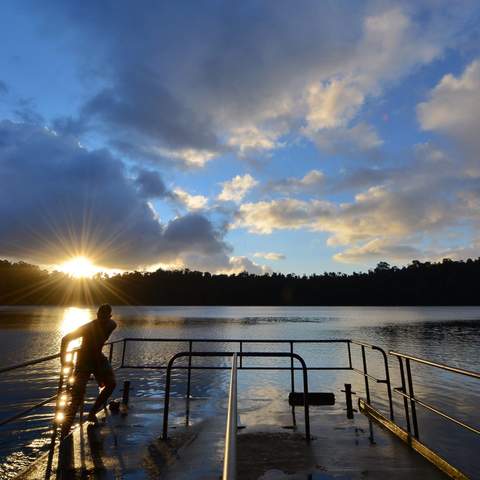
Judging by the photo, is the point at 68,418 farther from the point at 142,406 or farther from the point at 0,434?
the point at 0,434

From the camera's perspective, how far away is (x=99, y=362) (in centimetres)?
648

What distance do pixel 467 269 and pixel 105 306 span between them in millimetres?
184982

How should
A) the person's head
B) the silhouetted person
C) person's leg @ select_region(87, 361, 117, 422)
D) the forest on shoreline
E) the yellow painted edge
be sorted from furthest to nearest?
the forest on shoreline
person's leg @ select_region(87, 361, 117, 422)
the person's head
the silhouetted person
the yellow painted edge

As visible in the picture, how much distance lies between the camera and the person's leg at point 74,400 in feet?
19.1

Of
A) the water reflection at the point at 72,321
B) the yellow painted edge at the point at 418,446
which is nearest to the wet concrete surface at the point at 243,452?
the yellow painted edge at the point at 418,446

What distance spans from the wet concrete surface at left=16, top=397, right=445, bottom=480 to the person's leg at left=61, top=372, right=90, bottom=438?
0.27 meters

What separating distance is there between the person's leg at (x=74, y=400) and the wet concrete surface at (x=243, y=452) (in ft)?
0.89

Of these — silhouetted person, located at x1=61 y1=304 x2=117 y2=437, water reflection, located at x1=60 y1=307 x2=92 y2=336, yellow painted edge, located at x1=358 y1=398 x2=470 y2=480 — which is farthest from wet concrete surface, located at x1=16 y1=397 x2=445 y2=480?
water reflection, located at x1=60 y1=307 x2=92 y2=336

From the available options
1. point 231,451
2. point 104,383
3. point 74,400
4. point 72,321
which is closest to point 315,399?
point 104,383

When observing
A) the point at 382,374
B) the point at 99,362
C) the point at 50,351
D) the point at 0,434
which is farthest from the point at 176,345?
the point at 99,362

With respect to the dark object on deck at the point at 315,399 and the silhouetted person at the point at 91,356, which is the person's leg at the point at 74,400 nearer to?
the silhouetted person at the point at 91,356

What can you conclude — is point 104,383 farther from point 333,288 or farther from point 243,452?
point 333,288

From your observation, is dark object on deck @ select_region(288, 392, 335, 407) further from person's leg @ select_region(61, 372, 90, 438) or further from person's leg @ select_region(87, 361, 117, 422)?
person's leg @ select_region(61, 372, 90, 438)

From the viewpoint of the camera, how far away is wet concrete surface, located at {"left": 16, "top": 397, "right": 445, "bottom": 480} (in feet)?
15.6
